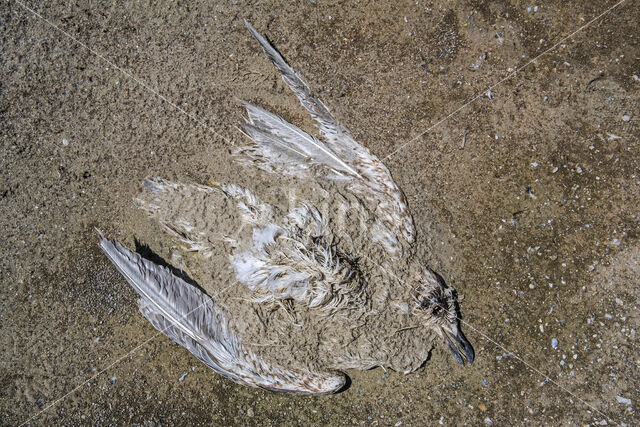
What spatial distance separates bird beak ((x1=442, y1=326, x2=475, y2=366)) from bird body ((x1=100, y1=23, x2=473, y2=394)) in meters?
0.01

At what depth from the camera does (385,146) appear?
3748 millimetres

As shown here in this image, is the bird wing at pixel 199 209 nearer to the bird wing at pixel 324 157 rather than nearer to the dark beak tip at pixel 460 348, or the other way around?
the bird wing at pixel 324 157

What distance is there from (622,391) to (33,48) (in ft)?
20.8

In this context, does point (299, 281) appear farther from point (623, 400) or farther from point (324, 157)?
point (623, 400)

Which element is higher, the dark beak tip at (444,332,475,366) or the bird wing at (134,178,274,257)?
the bird wing at (134,178,274,257)

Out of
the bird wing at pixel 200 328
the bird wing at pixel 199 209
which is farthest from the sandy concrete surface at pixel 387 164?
the bird wing at pixel 200 328

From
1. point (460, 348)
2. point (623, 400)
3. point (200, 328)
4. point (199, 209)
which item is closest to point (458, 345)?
point (460, 348)

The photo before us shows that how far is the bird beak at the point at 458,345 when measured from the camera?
358cm

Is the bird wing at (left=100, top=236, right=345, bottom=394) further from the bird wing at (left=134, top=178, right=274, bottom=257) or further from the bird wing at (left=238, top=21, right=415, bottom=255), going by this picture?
the bird wing at (left=238, top=21, right=415, bottom=255)

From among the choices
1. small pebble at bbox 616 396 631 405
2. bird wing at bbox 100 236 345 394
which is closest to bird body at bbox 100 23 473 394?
bird wing at bbox 100 236 345 394

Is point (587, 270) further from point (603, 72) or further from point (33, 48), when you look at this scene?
point (33, 48)

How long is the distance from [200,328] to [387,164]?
7.25 ft

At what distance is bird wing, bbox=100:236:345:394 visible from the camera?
135 inches

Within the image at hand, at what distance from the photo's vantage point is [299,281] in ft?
10.3
